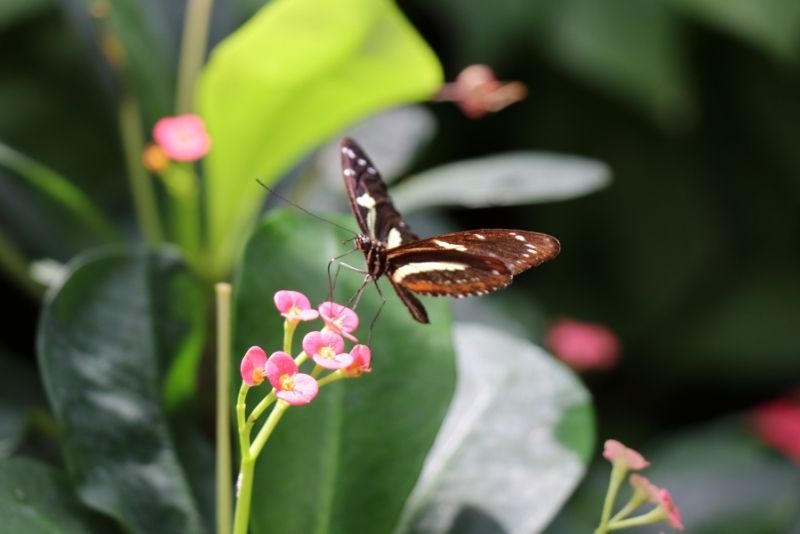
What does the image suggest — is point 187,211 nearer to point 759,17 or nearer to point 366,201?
point 366,201

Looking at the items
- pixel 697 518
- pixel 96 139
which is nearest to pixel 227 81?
pixel 697 518

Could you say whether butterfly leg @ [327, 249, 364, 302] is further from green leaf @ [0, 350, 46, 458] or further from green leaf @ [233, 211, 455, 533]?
green leaf @ [0, 350, 46, 458]

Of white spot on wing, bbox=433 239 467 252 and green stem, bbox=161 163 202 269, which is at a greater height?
white spot on wing, bbox=433 239 467 252

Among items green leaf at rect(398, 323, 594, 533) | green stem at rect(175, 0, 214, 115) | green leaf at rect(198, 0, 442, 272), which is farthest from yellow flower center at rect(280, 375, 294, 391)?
green stem at rect(175, 0, 214, 115)

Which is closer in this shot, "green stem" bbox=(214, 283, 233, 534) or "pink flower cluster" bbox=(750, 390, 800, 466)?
"green stem" bbox=(214, 283, 233, 534)

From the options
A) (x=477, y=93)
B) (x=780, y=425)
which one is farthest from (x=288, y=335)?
(x=780, y=425)

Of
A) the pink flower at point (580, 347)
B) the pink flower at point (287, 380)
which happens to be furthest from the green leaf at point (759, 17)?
the pink flower at point (287, 380)

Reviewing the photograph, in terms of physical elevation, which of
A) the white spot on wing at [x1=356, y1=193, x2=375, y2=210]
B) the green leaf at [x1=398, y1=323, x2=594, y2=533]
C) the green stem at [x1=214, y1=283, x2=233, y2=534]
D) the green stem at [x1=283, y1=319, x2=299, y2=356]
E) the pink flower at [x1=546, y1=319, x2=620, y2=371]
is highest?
the white spot on wing at [x1=356, y1=193, x2=375, y2=210]
